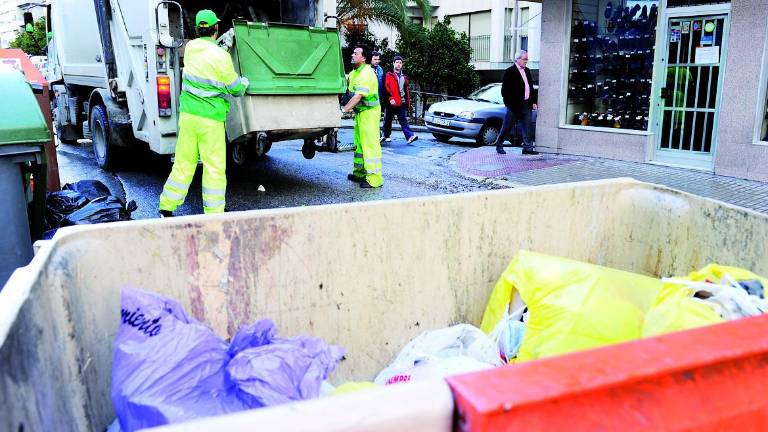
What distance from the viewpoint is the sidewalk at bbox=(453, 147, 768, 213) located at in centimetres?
727

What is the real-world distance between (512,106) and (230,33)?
17.4 ft

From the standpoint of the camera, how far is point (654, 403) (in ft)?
3.99

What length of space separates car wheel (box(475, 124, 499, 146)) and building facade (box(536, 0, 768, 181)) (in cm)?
167

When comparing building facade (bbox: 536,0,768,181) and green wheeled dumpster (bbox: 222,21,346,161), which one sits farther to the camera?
building facade (bbox: 536,0,768,181)

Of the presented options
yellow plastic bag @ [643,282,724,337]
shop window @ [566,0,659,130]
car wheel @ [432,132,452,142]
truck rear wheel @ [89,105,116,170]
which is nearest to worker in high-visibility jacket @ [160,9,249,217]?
truck rear wheel @ [89,105,116,170]

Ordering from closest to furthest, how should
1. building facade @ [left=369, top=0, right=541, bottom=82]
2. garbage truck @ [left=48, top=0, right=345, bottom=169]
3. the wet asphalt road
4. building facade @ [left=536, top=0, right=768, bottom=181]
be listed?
garbage truck @ [left=48, top=0, right=345, bottom=169] → the wet asphalt road → building facade @ [left=536, top=0, right=768, bottom=181] → building facade @ [left=369, top=0, right=541, bottom=82]

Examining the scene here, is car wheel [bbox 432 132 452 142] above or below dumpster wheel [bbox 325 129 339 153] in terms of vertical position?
below

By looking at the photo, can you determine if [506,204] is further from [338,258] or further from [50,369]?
[50,369]

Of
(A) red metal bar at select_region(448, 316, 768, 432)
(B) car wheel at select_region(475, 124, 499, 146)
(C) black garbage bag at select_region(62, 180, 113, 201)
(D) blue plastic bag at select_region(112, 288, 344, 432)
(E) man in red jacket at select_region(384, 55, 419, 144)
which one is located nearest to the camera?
(A) red metal bar at select_region(448, 316, 768, 432)

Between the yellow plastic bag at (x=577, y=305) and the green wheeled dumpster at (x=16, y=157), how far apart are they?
7.60ft

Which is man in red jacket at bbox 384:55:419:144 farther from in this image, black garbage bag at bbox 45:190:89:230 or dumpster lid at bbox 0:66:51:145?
dumpster lid at bbox 0:66:51:145

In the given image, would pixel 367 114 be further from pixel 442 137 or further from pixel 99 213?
pixel 442 137

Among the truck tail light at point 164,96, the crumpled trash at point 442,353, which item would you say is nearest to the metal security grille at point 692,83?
the truck tail light at point 164,96

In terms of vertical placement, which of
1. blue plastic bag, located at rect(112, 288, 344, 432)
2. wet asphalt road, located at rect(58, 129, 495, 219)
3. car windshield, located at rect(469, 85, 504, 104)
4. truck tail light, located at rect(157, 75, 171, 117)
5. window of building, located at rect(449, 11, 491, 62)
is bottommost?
wet asphalt road, located at rect(58, 129, 495, 219)
